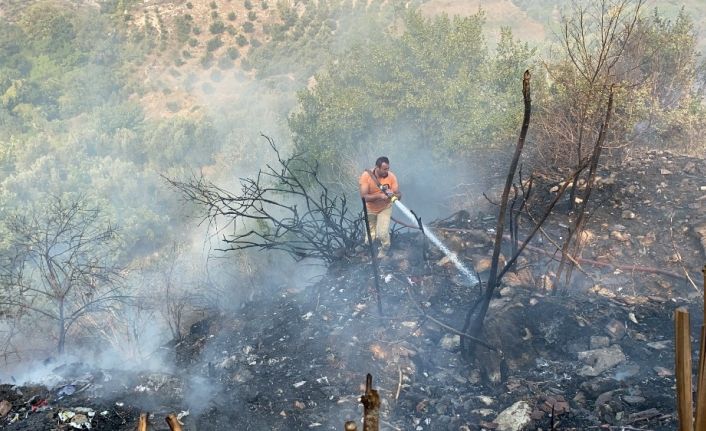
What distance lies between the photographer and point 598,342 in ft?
16.7

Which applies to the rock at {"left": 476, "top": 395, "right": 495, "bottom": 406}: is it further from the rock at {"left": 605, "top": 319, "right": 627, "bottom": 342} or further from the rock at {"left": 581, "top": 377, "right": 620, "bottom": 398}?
the rock at {"left": 605, "top": 319, "right": 627, "bottom": 342}

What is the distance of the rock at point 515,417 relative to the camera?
4.29m

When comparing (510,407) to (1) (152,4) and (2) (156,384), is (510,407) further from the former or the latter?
(1) (152,4)

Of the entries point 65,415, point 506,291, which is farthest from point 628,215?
point 65,415

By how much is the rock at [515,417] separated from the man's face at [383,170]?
347 centimetres

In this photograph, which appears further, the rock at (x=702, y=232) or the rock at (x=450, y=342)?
the rock at (x=702, y=232)

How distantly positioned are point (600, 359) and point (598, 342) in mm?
245

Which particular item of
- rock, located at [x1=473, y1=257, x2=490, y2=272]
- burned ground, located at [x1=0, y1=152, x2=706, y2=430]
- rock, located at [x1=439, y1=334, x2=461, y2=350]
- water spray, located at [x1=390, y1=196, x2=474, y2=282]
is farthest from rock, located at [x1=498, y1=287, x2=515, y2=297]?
rock, located at [x1=439, y1=334, x2=461, y2=350]

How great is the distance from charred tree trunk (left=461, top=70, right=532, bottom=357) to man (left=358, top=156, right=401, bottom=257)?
98.5 inches

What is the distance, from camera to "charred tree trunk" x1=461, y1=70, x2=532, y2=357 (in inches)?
95.7

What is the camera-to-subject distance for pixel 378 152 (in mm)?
15664

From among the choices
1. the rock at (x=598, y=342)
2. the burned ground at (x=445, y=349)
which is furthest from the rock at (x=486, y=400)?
the rock at (x=598, y=342)

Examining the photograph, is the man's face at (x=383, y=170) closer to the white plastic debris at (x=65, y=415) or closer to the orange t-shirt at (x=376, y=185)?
the orange t-shirt at (x=376, y=185)

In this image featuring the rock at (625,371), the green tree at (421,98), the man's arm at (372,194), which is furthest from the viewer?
the green tree at (421,98)
